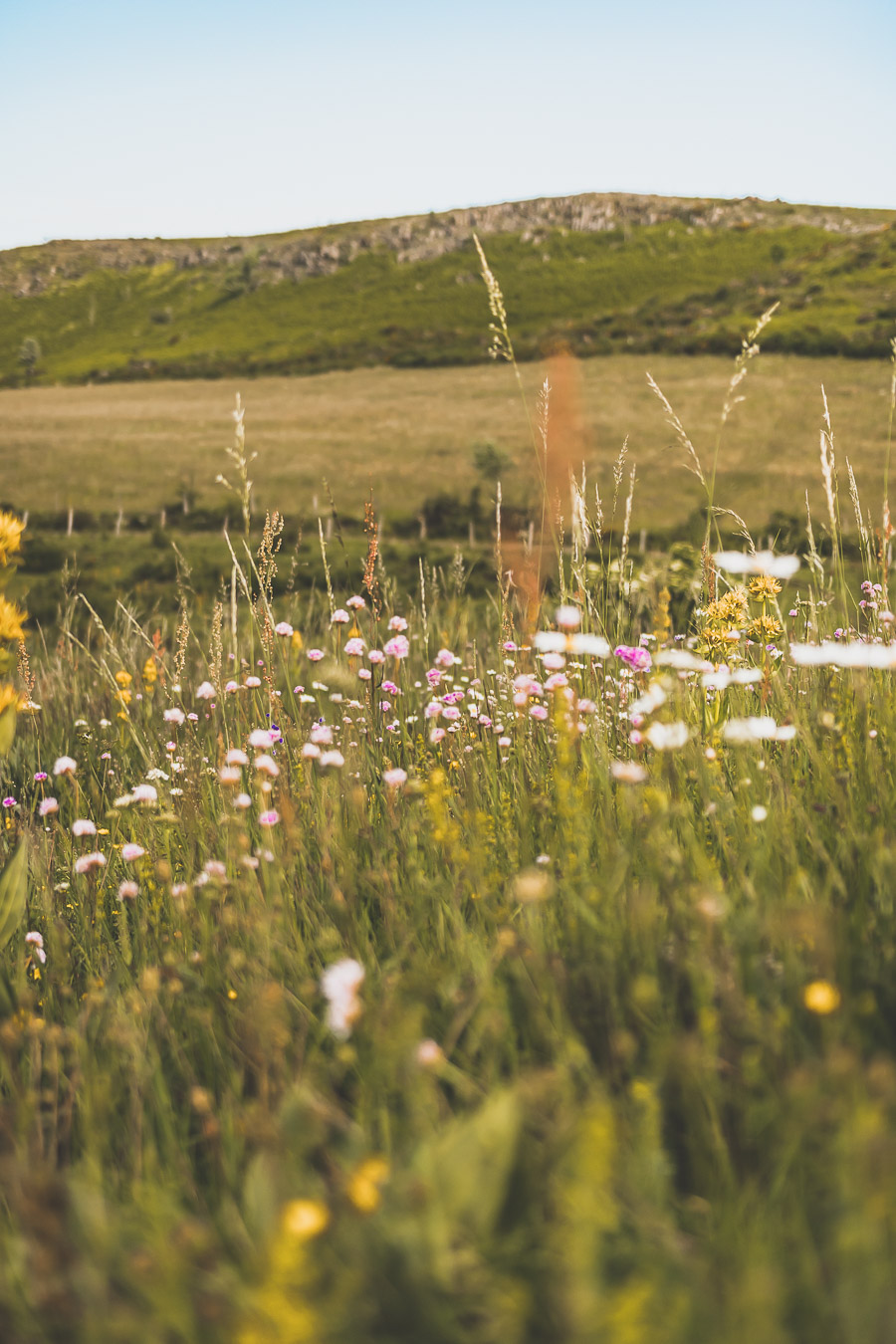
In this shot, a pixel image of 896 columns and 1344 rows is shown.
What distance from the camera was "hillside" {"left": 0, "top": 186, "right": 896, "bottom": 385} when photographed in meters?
53.9

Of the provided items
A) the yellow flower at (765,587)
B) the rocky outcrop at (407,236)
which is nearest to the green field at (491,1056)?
the yellow flower at (765,587)

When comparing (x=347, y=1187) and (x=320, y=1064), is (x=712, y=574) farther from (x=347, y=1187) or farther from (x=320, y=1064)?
(x=347, y=1187)

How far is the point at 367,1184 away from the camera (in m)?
0.80

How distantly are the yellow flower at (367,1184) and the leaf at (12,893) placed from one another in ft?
4.18

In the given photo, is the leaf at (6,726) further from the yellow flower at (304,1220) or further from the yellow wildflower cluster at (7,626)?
the yellow flower at (304,1220)

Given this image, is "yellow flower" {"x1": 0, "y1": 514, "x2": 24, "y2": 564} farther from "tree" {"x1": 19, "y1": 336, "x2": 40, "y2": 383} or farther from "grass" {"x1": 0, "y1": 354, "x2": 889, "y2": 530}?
"tree" {"x1": 19, "y1": 336, "x2": 40, "y2": 383}

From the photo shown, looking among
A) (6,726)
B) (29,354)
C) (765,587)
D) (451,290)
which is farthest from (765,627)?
(29,354)

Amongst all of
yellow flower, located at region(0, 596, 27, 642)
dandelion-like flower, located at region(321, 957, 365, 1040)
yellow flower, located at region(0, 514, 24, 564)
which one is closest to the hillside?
yellow flower, located at region(0, 514, 24, 564)

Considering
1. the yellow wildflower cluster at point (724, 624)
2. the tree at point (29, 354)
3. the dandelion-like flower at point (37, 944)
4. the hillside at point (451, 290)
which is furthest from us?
the tree at point (29, 354)

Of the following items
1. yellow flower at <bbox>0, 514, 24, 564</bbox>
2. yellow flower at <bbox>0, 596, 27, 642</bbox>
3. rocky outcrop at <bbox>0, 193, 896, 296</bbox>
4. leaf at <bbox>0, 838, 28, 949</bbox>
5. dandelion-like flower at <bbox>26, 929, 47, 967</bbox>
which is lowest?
dandelion-like flower at <bbox>26, 929, 47, 967</bbox>

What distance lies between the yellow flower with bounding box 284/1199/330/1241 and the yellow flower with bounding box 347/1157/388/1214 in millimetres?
37

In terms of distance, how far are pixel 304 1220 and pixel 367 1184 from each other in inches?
3.7

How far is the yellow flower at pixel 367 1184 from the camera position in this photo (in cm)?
77

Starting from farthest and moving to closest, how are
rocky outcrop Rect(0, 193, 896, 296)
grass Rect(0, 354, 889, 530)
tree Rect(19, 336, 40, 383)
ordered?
rocky outcrop Rect(0, 193, 896, 296), tree Rect(19, 336, 40, 383), grass Rect(0, 354, 889, 530)
